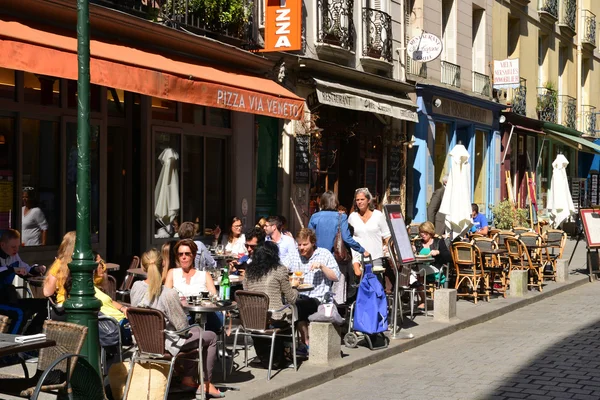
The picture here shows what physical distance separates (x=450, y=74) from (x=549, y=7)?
885 cm

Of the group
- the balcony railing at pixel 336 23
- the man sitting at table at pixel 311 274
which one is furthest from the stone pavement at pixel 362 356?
the balcony railing at pixel 336 23

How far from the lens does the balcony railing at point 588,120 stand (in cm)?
3675

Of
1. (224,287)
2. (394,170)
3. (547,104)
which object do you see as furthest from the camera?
(547,104)

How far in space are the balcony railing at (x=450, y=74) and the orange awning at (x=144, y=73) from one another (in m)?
10.3

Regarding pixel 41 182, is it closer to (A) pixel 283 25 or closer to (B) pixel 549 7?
(A) pixel 283 25

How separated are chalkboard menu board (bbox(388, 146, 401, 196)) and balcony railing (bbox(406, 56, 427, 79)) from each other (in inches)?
73.6

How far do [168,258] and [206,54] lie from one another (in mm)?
5260

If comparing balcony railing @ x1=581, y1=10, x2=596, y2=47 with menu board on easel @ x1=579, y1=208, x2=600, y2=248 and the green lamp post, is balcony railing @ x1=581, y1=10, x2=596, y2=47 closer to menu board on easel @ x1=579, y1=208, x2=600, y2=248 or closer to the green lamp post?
menu board on easel @ x1=579, y1=208, x2=600, y2=248

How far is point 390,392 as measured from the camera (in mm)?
8602

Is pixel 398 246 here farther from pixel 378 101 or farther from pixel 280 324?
pixel 378 101

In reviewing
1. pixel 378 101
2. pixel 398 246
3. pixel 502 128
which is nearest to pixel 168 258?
pixel 398 246

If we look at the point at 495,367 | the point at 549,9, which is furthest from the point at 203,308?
the point at 549,9

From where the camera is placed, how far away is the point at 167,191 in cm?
1401

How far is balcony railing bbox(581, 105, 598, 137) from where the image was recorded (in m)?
36.8
